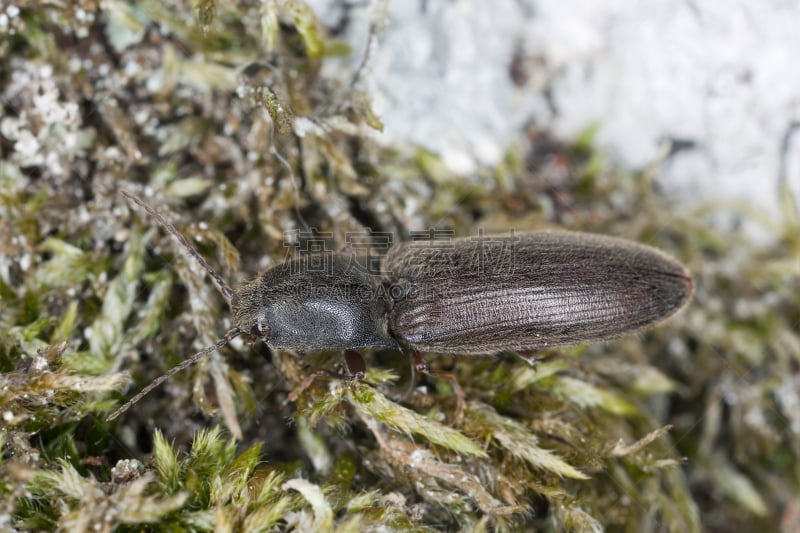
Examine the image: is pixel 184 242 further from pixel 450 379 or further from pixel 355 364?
pixel 450 379

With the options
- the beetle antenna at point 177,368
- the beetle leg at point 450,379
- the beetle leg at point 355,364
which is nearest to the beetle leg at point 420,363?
the beetle leg at point 450,379

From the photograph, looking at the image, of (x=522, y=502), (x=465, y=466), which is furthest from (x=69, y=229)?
(x=522, y=502)

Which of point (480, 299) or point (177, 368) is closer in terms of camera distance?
point (177, 368)

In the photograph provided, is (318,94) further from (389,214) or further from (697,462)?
(697,462)

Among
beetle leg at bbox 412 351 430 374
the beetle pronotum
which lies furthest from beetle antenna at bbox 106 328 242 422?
beetle leg at bbox 412 351 430 374

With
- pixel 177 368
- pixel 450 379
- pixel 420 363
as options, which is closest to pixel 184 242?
pixel 177 368

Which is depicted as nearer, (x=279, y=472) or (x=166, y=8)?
(x=279, y=472)

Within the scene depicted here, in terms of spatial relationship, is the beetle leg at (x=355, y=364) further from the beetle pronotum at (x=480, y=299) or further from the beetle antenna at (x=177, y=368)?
the beetle antenna at (x=177, y=368)
